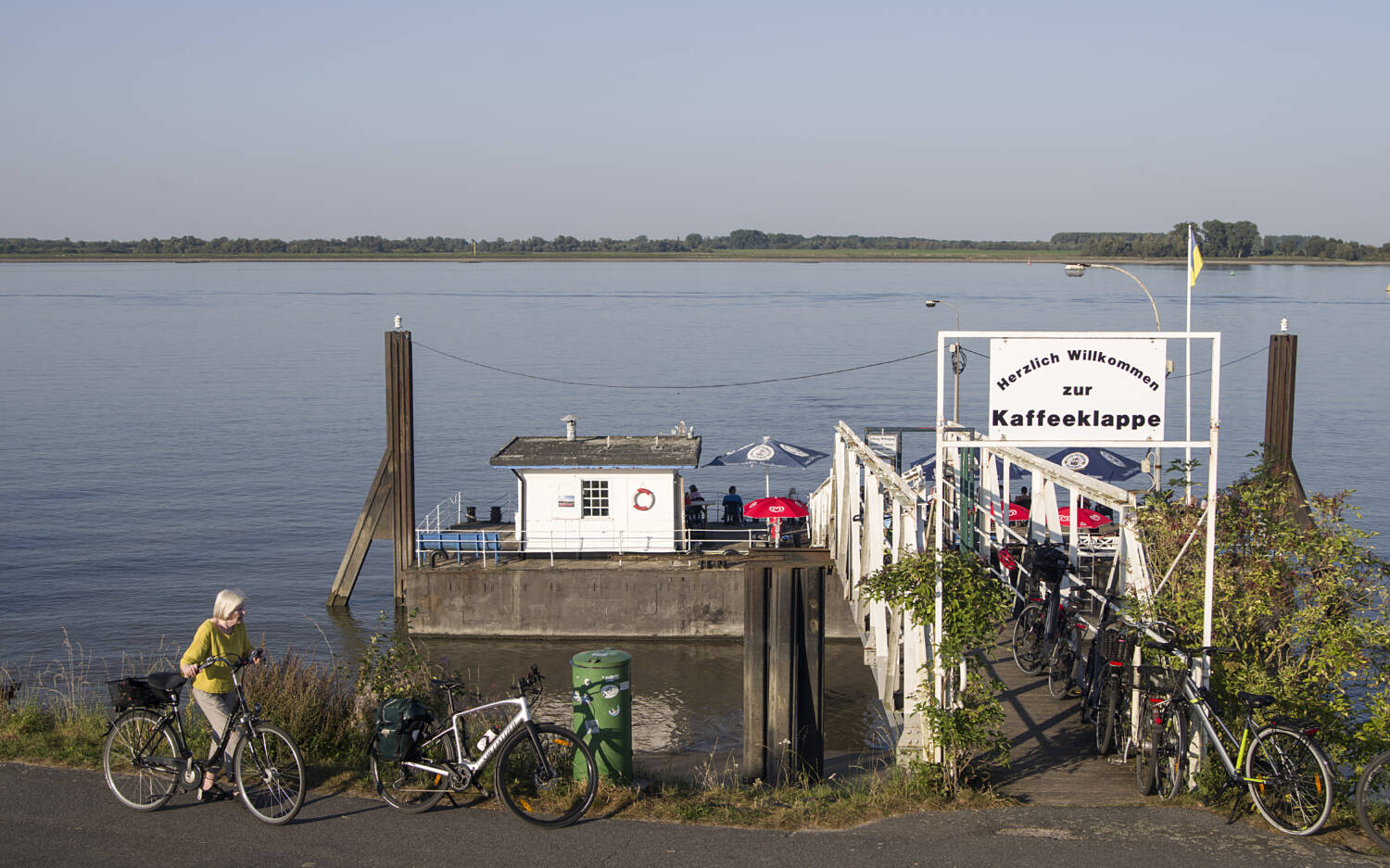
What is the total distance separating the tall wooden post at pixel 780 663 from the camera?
382 inches

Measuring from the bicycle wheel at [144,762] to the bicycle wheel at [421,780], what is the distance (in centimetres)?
130

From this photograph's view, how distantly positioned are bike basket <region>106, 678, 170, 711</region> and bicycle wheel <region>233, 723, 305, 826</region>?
2.12ft

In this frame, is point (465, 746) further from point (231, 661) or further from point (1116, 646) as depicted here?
point (1116, 646)

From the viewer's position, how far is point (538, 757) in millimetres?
7906

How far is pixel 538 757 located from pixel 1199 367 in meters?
75.3

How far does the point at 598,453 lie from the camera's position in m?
27.1

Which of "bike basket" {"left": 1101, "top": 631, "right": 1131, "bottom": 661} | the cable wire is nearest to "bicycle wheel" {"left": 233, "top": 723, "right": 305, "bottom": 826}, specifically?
"bike basket" {"left": 1101, "top": 631, "right": 1131, "bottom": 661}

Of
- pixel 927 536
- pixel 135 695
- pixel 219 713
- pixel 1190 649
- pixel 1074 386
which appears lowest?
pixel 219 713

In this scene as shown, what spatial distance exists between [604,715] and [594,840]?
1278 millimetres

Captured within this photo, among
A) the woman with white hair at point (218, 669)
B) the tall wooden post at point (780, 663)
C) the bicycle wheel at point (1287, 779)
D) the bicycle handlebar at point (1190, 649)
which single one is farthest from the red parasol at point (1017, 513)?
the woman with white hair at point (218, 669)

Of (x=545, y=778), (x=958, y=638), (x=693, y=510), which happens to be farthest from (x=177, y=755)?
(x=693, y=510)

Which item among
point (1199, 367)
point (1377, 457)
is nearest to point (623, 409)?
point (1377, 457)

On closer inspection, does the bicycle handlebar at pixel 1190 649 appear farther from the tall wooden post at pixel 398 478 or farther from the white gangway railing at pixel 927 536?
the tall wooden post at pixel 398 478

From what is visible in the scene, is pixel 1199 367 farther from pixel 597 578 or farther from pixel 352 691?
pixel 352 691
